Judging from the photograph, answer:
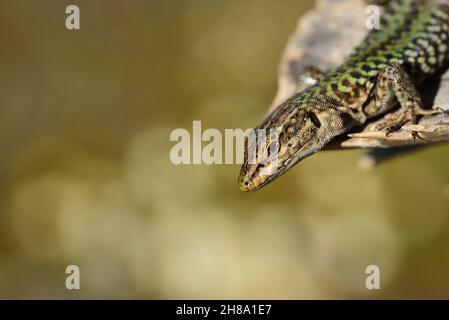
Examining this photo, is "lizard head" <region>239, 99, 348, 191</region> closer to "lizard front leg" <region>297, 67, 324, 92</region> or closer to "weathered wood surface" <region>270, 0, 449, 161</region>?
"weathered wood surface" <region>270, 0, 449, 161</region>

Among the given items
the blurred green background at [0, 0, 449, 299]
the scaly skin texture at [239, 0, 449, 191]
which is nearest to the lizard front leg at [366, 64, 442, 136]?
the scaly skin texture at [239, 0, 449, 191]

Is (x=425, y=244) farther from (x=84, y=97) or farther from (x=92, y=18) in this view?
(x=92, y=18)

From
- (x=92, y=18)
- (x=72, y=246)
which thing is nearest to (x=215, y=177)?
(x=72, y=246)

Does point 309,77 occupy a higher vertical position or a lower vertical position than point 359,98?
higher

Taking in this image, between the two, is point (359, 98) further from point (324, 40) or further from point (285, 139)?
point (324, 40)

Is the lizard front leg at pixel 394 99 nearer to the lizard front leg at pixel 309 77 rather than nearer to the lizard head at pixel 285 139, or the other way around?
the lizard head at pixel 285 139

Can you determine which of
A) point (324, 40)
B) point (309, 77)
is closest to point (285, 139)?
point (309, 77)
